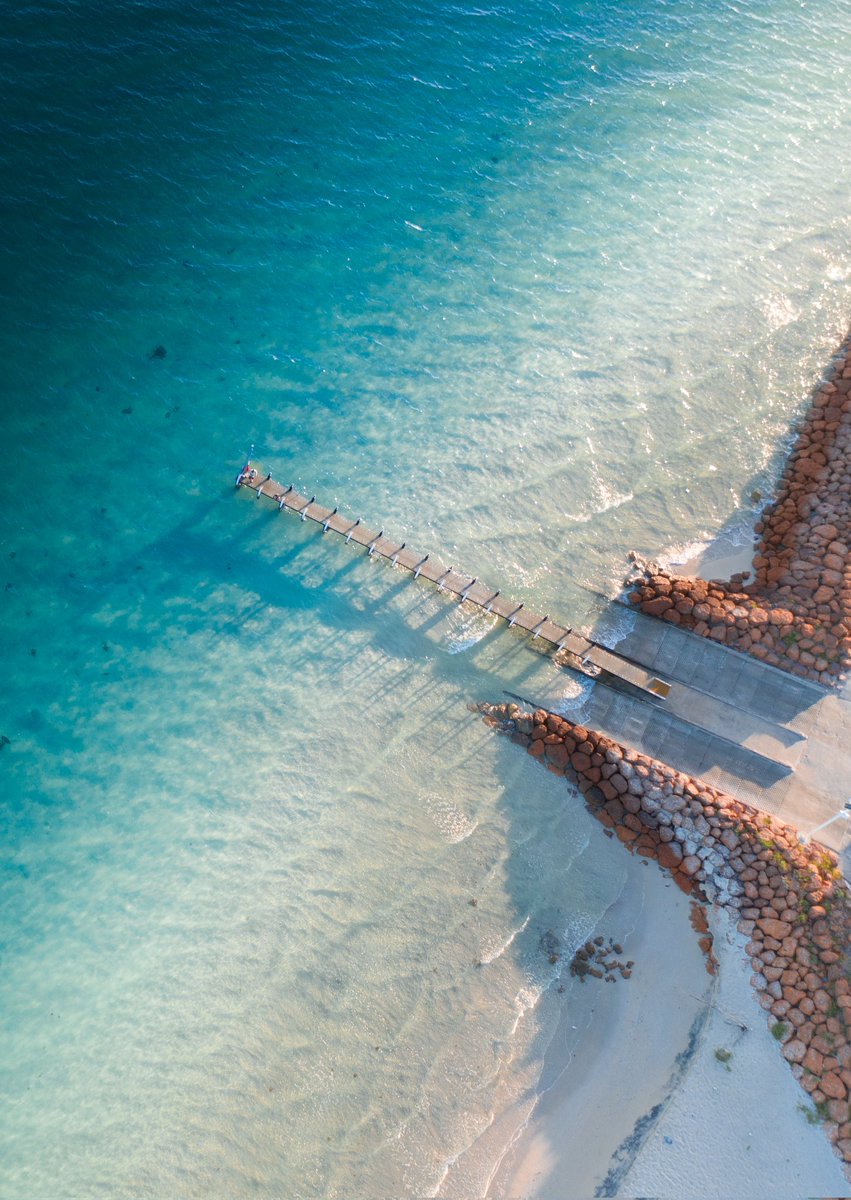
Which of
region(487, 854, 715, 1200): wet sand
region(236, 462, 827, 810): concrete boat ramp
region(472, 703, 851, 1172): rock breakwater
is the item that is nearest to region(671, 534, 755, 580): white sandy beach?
region(236, 462, 827, 810): concrete boat ramp

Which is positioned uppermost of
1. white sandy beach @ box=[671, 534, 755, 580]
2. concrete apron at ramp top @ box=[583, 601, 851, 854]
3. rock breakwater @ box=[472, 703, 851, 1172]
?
white sandy beach @ box=[671, 534, 755, 580]

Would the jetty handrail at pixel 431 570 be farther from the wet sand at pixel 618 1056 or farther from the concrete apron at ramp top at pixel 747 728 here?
the wet sand at pixel 618 1056

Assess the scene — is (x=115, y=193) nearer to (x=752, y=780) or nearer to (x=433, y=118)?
(x=433, y=118)

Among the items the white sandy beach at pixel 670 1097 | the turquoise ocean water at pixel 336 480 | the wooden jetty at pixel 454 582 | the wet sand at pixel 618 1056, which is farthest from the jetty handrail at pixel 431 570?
the white sandy beach at pixel 670 1097

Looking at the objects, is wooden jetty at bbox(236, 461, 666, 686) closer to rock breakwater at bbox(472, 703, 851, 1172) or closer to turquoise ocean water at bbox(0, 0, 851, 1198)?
turquoise ocean water at bbox(0, 0, 851, 1198)

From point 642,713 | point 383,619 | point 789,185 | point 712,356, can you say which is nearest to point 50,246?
point 383,619

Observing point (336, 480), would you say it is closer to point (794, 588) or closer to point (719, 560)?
point (719, 560)
